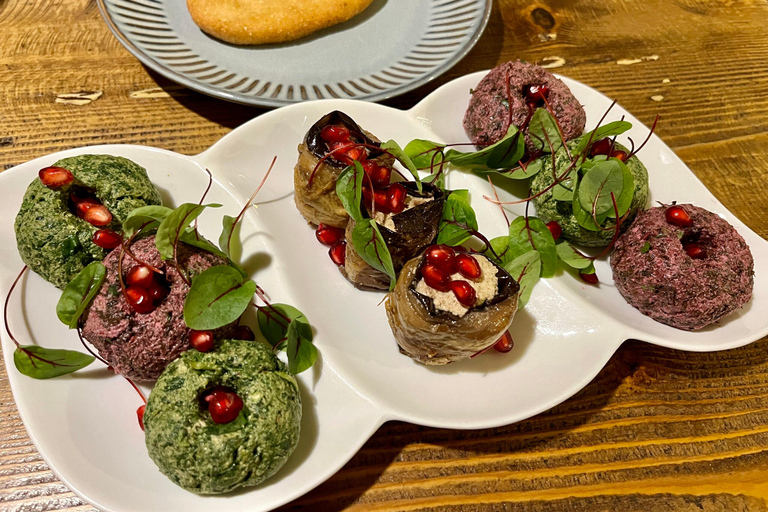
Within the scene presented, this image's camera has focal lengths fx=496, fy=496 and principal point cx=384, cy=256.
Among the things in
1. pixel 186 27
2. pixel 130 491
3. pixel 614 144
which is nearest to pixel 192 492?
pixel 130 491

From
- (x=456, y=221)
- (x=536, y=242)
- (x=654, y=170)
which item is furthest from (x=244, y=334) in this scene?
(x=654, y=170)

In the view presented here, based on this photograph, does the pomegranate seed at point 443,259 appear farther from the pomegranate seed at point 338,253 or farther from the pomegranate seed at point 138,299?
the pomegranate seed at point 138,299

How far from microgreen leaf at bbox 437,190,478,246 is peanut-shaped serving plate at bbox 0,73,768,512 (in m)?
0.22

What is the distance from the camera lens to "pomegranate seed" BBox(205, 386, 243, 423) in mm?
1846

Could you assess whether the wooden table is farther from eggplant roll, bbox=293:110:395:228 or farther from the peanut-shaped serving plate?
eggplant roll, bbox=293:110:395:228

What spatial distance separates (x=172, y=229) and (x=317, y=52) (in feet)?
6.83

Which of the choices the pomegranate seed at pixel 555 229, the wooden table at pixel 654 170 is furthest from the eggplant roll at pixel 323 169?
the wooden table at pixel 654 170

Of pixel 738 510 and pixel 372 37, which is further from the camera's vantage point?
pixel 372 37

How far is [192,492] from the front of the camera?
1939 mm

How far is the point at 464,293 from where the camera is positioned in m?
2.06

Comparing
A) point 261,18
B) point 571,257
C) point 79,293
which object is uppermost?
point 261,18

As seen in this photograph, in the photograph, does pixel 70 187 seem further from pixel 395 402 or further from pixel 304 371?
pixel 395 402

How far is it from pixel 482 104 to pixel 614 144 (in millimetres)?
771

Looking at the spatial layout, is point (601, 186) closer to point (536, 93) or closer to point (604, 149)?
point (604, 149)
